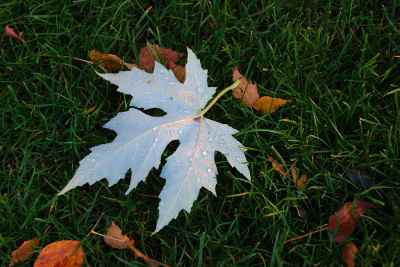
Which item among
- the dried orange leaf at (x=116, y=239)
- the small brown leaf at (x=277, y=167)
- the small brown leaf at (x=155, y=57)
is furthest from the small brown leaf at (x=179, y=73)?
the dried orange leaf at (x=116, y=239)

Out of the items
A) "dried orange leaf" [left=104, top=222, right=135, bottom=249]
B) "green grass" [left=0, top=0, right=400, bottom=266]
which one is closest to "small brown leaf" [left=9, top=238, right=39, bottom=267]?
"green grass" [left=0, top=0, right=400, bottom=266]

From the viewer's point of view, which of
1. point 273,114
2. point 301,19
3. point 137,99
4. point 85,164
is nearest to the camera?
point 85,164

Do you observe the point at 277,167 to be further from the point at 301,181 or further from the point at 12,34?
the point at 12,34

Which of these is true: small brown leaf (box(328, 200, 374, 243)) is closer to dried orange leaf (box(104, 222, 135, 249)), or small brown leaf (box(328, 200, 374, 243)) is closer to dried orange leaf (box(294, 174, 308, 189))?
dried orange leaf (box(294, 174, 308, 189))

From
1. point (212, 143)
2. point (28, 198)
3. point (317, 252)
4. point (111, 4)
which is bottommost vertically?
point (317, 252)

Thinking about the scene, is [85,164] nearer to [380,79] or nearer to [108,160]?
[108,160]

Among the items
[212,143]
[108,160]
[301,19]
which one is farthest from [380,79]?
[108,160]
